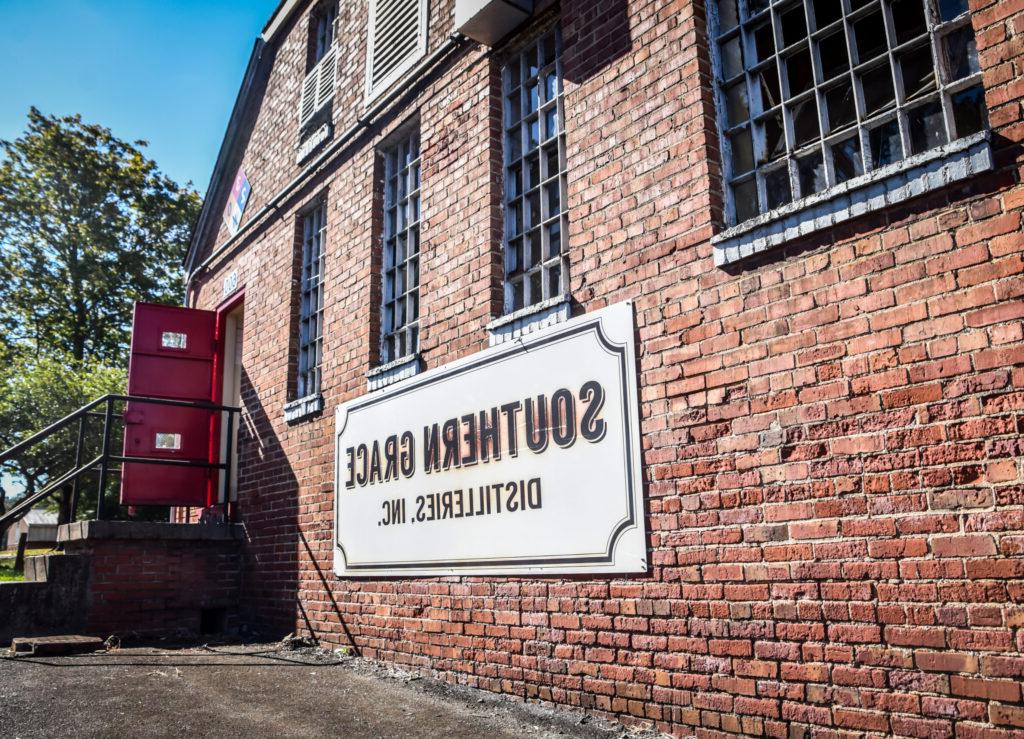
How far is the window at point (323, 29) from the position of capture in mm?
9211

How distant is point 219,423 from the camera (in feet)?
32.0

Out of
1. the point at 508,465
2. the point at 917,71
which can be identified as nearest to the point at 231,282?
the point at 508,465

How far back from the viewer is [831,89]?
3.88 meters

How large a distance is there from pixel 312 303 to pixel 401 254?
5.90 ft

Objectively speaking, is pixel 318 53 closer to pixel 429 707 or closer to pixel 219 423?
pixel 219 423

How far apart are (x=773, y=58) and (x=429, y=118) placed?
334 centimetres

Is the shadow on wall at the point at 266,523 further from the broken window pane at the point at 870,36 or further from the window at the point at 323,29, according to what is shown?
the broken window pane at the point at 870,36

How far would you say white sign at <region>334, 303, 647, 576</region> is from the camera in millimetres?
4355

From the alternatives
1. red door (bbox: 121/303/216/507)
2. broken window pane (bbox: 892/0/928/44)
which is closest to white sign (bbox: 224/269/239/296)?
red door (bbox: 121/303/216/507)

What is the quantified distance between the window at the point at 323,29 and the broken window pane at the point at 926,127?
7288mm

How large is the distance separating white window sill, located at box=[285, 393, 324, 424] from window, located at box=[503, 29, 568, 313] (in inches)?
105

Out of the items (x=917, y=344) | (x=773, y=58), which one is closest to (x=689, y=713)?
(x=917, y=344)

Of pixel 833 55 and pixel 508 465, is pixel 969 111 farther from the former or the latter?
pixel 508 465

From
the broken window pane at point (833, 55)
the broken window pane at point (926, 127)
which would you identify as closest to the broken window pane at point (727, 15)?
the broken window pane at point (833, 55)
